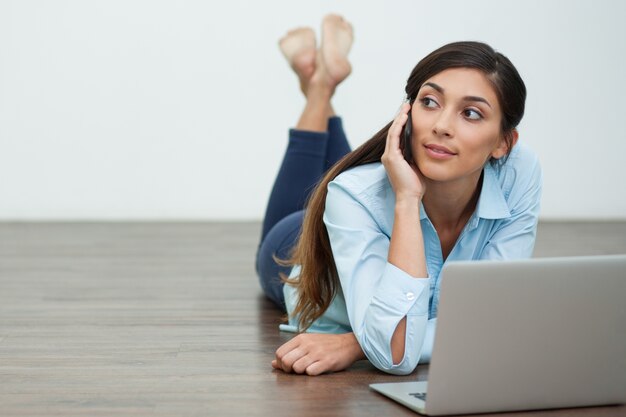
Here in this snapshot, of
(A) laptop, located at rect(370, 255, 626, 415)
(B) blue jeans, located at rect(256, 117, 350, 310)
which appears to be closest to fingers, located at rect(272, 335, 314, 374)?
(A) laptop, located at rect(370, 255, 626, 415)

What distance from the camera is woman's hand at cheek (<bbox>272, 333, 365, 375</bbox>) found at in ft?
7.52

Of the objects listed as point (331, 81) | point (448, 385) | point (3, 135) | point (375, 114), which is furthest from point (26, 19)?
point (448, 385)

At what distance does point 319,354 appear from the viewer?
2.30 metres

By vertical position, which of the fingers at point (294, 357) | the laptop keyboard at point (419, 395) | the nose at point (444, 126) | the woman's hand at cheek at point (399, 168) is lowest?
the fingers at point (294, 357)

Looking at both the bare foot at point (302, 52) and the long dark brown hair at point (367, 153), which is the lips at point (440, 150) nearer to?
the long dark brown hair at point (367, 153)

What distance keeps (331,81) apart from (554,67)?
8.74ft

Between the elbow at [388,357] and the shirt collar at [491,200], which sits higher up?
the shirt collar at [491,200]

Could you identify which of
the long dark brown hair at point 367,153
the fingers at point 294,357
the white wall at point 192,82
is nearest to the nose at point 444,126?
the long dark brown hair at point 367,153

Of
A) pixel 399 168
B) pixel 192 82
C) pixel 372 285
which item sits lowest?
pixel 192 82

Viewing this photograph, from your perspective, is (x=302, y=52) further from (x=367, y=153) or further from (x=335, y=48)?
(x=367, y=153)

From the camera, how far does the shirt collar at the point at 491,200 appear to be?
2.45m

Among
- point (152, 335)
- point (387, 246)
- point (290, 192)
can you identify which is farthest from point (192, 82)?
point (387, 246)

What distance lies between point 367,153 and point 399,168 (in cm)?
23

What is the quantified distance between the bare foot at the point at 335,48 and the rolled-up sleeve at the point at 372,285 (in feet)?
4.38
